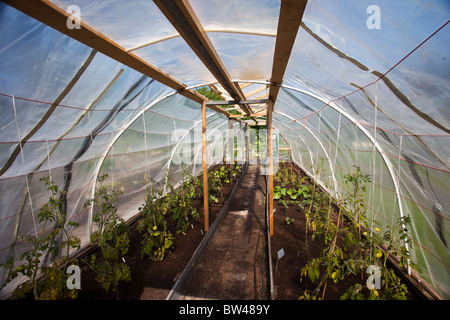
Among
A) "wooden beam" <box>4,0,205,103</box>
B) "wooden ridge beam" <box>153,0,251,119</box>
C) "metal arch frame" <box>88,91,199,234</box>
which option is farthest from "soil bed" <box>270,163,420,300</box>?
"metal arch frame" <box>88,91,199,234</box>

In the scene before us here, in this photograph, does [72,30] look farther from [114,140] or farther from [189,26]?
[114,140]

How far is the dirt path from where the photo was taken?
2.48 metres

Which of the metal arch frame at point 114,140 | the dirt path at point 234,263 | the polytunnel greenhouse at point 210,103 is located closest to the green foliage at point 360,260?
the polytunnel greenhouse at point 210,103

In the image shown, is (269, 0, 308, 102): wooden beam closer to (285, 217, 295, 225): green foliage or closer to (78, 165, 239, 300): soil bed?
(78, 165, 239, 300): soil bed

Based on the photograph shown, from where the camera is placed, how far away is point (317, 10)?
1.39 m

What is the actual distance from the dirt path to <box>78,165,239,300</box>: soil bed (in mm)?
257

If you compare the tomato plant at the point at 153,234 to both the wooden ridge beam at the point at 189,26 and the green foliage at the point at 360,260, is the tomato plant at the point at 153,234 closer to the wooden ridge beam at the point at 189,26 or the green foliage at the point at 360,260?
the wooden ridge beam at the point at 189,26

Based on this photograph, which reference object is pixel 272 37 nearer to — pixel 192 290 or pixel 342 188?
pixel 192 290

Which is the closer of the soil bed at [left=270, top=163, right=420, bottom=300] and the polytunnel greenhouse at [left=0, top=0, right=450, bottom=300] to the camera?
the polytunnel greenhouse at [left=0, top=0, right=450, bottom=300]

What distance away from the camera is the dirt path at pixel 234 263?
2.48 metres
